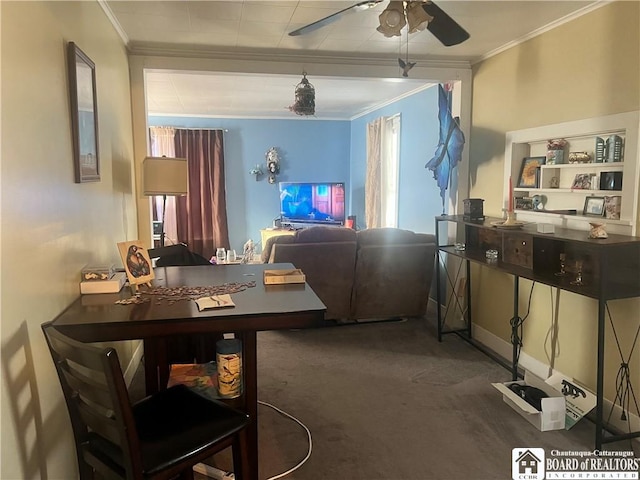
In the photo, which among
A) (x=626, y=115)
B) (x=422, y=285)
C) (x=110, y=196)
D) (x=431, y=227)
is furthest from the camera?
(x=431, y=227)

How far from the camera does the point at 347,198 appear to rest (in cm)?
760

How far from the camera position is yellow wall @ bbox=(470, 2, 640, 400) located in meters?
2.46

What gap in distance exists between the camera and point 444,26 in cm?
228

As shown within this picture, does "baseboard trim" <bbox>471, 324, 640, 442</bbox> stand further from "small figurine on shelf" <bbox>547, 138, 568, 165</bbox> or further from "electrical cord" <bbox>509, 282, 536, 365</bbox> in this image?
"small figurine on shelf" <bbox>547, 138, 568, 165</bbox>

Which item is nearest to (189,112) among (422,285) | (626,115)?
(422,285)

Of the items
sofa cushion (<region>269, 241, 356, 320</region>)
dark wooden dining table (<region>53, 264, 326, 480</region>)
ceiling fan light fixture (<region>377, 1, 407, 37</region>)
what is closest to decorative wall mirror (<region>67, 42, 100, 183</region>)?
dark wooden dining table (<region>53, 264, 326, 480</region>)

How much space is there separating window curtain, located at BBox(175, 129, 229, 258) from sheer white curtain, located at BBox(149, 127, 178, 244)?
0.21 feet

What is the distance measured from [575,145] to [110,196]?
2.74m

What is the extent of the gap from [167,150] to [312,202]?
2247 mm

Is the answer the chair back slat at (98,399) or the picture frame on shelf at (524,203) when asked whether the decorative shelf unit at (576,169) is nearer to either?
the picture frame on shelf at (524,203)

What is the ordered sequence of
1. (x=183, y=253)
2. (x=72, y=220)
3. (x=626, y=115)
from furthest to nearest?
(x=183, y=253)
(x=626, y=115)
(x=72, y=220)

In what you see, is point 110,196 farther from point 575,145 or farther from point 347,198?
point 347,198

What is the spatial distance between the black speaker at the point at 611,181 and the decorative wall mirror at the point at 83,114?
8.63 feet

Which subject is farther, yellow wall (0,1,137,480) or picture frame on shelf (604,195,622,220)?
picture frame on shelf (604,195,622,220)
